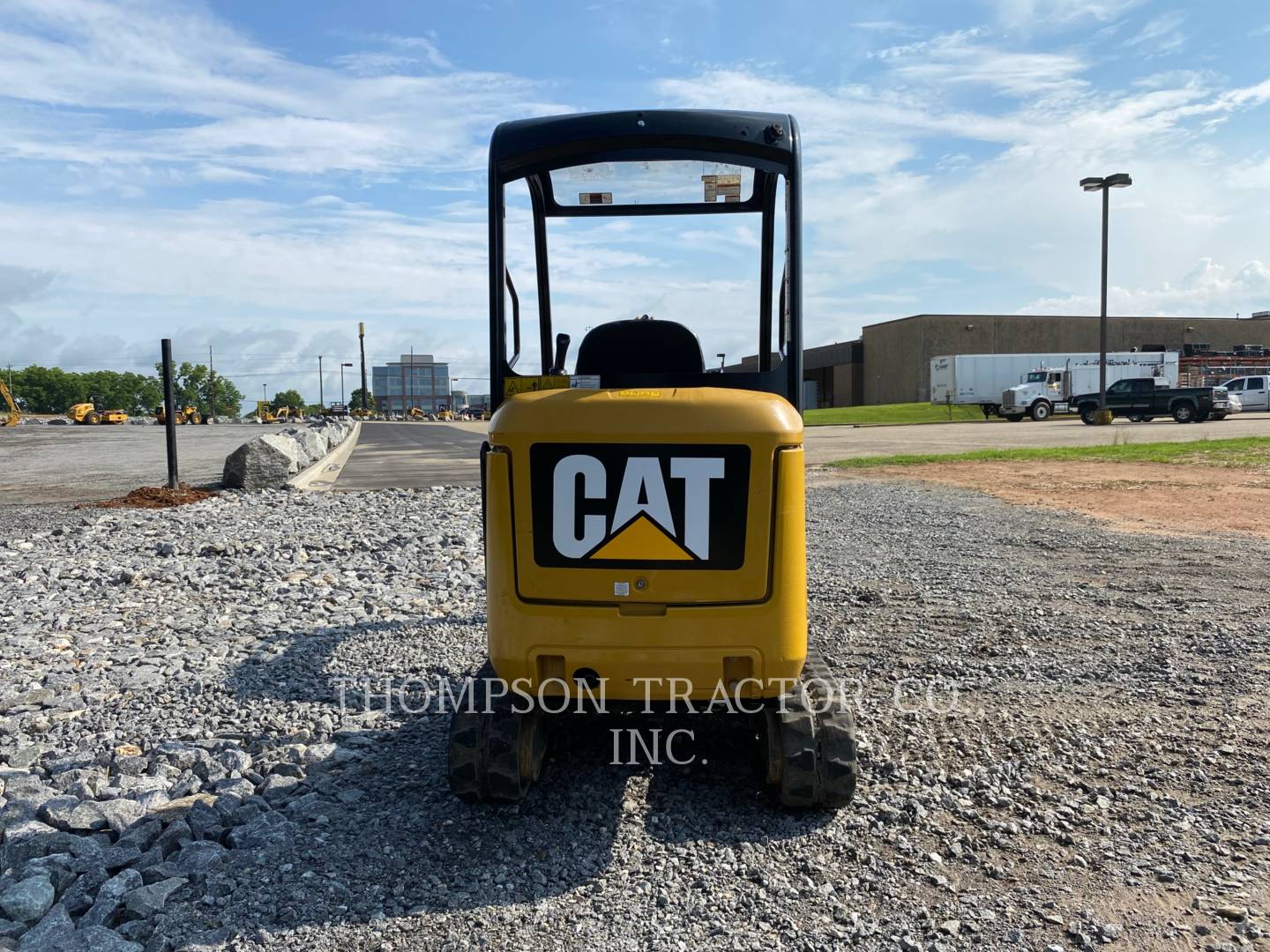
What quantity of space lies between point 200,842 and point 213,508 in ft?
29.8

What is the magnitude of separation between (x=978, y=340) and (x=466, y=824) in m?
64.3

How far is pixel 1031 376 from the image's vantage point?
41.2m

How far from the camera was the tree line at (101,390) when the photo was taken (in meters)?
129

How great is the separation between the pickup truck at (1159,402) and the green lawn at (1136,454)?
494 inches

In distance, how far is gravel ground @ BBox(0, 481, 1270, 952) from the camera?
2883mm

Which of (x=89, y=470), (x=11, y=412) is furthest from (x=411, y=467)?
(x=11, y=412)

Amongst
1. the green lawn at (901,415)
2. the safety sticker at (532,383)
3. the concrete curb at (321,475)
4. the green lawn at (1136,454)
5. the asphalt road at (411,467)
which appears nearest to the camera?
the safety sticker at (532,383)

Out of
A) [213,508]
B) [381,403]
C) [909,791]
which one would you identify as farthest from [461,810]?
[381,403]

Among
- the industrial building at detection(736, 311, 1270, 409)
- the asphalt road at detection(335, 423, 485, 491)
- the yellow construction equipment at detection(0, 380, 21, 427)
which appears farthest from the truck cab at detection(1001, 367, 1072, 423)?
the yellow construction equipment at detection(0, 380, 21, 427)

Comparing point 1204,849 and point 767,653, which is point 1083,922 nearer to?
point 1204,849

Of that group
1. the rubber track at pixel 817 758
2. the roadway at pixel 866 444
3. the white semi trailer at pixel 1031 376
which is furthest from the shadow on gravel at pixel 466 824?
the white semi trailer at pixel 1031 376

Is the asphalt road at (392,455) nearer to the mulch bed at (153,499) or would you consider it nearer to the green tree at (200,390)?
the mulch bed at (153,499)

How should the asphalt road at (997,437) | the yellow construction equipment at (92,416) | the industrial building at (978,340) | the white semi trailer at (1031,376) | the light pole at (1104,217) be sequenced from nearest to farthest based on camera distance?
the asphalt road at (997,437), the light pole at (1104,217), the white semi trailer at (1031,376), the industrial building at (978,340), the yellow construction equipment at (92,416)

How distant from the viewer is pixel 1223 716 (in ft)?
14.7
